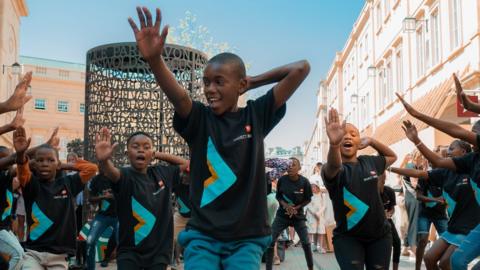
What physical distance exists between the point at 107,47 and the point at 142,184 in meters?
7.37

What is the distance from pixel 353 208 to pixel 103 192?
207 inches

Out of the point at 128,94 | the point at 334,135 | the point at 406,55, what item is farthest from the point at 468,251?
the point at 406,55

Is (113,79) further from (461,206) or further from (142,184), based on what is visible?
(461,206)

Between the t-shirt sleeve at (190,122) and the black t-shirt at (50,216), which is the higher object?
the t-shirt sleeve at (190,122)

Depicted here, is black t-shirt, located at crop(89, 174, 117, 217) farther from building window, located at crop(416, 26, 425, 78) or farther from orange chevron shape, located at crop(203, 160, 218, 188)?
building window, located at crop(416, 26, 425, 78)

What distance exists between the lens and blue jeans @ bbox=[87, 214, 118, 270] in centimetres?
912

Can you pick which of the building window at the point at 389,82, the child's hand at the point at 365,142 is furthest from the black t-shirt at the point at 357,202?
the building window at the point at 389,82

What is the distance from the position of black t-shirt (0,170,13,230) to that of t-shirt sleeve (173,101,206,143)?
3281 mm

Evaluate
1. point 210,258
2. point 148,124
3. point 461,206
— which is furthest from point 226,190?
point 148,124

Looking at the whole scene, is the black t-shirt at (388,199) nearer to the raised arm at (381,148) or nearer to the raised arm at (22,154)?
the raised arm at (381,148)

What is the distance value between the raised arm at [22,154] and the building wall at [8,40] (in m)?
26.8

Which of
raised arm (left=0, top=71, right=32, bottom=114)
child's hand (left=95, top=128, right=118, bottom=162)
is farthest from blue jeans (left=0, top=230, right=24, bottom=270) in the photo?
child's hand (left=95, top=128, right=118, bottom=162)

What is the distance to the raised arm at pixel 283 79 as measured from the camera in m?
3.71

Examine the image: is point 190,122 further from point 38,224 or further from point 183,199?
point 183,199
